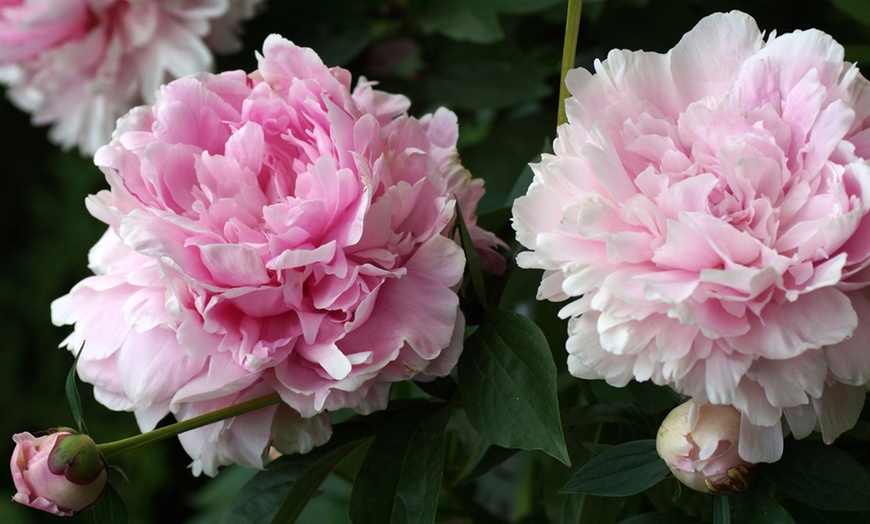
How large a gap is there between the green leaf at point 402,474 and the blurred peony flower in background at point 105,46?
285 millimetres

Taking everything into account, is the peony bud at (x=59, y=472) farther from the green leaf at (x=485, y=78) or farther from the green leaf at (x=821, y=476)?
the green leaf at (x=485, y=78)

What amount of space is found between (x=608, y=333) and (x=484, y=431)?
6 centimetres

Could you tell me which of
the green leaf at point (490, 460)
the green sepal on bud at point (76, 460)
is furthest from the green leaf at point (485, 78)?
the green sepal on bud at point (76, 460)

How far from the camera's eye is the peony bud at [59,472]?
10.1 inches

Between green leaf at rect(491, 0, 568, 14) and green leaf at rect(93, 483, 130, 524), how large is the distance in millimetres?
338

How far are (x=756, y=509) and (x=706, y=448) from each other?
0.13 feet

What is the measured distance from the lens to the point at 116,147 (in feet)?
1.01

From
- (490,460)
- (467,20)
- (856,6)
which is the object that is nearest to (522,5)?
(467,20)

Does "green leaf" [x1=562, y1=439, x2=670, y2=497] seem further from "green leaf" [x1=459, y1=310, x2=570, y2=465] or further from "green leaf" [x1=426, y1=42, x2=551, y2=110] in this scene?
"green leaf" [x1=426, y1=42, x2=551, y2=110]

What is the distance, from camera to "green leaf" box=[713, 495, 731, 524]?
27 cm

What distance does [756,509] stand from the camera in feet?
0.90

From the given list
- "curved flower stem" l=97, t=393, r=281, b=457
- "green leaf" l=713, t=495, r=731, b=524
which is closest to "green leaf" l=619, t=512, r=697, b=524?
"green leaf" l=713, t=495, r=731, b=524

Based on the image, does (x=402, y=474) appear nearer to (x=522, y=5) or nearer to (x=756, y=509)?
(x=756, y=509)

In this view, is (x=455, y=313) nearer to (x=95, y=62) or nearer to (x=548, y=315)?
(x=548, y=315)
